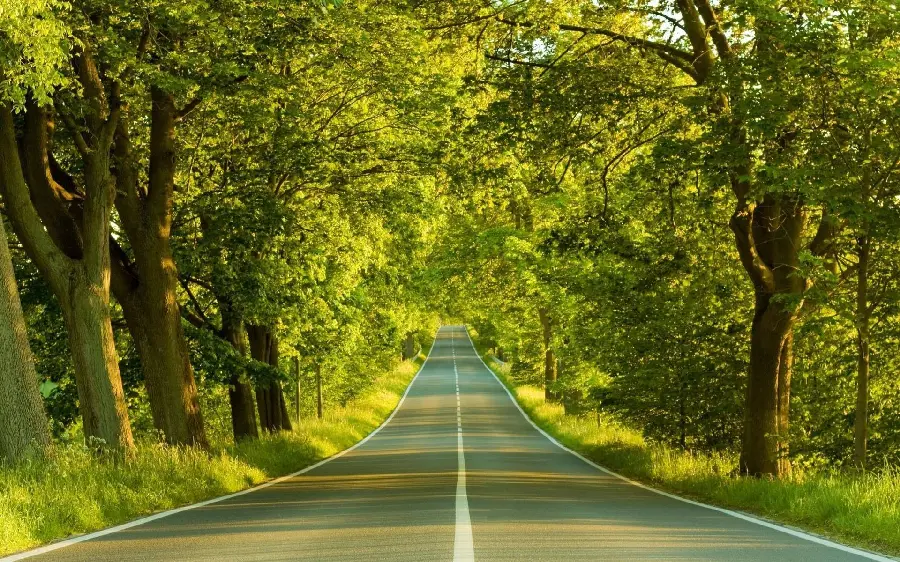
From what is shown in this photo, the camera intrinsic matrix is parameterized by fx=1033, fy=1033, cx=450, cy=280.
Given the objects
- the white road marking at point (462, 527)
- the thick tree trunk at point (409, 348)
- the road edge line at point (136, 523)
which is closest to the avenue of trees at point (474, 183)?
the road edge line at point (136, 523)

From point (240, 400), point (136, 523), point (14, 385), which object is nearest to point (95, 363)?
point (14, 385)

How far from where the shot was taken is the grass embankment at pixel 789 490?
376 inches

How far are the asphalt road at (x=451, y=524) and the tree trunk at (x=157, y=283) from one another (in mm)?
2194

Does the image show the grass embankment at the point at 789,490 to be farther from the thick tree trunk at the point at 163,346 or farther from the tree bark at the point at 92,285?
the tree bark at the point at 92,285

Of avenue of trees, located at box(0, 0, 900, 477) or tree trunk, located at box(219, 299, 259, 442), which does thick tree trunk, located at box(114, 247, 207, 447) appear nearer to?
avenue of trees, located at box(0, 0, 900, 477)

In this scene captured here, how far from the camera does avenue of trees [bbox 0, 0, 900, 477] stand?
39.5ft

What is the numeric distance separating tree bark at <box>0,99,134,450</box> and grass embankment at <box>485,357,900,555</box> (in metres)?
8.20

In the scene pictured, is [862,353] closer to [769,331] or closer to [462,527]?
[769,331]

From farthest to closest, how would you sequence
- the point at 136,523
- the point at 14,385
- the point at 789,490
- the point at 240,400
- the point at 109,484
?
the point at 240,400
the point at 789,490
the point at 14,385
the point at 109,484
the point at 136,523

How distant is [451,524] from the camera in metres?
9.87

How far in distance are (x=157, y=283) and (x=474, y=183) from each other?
17.8 feet

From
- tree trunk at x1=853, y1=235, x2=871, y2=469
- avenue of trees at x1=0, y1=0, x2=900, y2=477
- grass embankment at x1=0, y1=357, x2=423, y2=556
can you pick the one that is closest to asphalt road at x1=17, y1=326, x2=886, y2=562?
grass embankment at x1=0, y1=357, x2=423, y2=556

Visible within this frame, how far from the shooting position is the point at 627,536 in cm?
910

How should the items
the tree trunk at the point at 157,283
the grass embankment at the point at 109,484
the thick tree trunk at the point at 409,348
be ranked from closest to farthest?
the grass embankment at the point at 109,484 → the tree trunk at the point at 157,283 → the thick tree trunk at the point at 409,348
